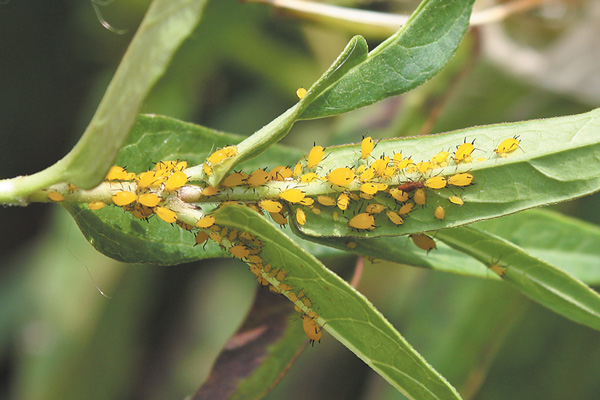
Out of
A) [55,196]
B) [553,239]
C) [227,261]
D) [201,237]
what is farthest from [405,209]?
[227,261]

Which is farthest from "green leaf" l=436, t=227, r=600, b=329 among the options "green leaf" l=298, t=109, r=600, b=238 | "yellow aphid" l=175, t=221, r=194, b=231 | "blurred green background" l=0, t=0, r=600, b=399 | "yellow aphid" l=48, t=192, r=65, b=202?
"blurred green background" l=0, t=0, r=600, b=399

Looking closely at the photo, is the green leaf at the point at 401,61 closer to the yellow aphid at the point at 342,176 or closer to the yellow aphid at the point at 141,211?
the yellow aphid at the point at 342,176

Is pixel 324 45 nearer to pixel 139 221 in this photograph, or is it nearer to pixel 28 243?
pixel 28 243

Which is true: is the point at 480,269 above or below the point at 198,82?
below

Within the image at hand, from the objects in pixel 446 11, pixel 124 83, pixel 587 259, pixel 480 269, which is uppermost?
pixel 446 11

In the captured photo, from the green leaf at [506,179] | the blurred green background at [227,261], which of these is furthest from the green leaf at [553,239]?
the blurred green background at [227,261]

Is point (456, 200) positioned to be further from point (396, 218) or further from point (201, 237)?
point (201, 237)

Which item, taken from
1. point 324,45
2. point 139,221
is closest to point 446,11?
point 139,221
